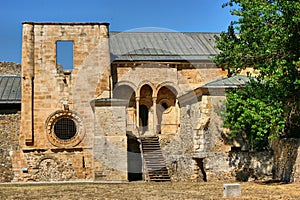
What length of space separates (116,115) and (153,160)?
3.25m

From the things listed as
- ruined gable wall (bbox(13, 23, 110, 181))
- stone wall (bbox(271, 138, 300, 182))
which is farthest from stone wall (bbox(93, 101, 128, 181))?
stone wall (bbox(271, 138, 300, 182))

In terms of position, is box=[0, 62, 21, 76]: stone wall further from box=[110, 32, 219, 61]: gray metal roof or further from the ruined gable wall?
the ruined gable wall

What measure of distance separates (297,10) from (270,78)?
8.04 ft

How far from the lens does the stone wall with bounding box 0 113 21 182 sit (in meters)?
24.5

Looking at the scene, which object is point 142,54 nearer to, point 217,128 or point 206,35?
point 206,35

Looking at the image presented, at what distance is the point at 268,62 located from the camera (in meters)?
17.0

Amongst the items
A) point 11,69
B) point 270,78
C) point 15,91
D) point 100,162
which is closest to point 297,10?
point 270,78

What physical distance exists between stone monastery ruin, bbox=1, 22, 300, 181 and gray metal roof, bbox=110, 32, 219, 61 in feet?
0.42

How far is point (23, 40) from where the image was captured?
24.4 metres

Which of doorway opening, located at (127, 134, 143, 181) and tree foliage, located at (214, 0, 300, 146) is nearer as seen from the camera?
tree foliage, located at (214, 0, 300, 146)

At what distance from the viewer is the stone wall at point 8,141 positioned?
2452 cm

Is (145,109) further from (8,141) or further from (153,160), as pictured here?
(8,141)

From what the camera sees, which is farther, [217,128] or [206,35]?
[206,35]

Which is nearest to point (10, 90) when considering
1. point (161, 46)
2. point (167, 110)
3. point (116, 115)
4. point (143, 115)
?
point (116, 115)
